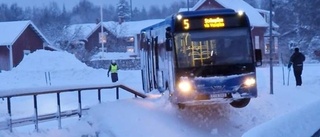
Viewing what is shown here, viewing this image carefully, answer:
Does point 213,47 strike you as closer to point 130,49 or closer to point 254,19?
point 254,19

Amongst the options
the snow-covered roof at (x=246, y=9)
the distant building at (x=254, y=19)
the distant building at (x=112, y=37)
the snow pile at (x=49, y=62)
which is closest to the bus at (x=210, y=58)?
the snow pile at (x=49, y=62)

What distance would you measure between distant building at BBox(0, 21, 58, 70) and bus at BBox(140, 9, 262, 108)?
41364 millimetres

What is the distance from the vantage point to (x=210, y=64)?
14609mm

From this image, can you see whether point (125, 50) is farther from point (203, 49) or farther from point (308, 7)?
point (203, 49)

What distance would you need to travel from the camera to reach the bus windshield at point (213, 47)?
14.7 m

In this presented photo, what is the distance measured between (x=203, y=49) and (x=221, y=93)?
4.08 feet

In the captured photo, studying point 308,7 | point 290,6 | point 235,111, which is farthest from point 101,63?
point 235,111

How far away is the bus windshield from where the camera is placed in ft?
48.1

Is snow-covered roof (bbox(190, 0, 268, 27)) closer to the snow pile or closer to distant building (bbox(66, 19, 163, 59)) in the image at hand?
distant building (bbox(66, 19, 163, 59))

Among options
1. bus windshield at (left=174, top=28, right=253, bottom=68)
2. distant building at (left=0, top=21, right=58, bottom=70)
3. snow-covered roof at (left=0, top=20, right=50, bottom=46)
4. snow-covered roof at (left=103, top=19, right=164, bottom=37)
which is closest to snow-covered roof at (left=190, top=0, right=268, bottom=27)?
snow-covered roof at (left=103, top=19, right=164, bottom=37)

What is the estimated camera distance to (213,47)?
48.4 ft

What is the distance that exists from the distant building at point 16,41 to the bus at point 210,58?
136ft

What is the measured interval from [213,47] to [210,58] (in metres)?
0.30

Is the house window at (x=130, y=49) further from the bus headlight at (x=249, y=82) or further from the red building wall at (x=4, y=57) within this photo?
the bus headlight at (x=249, y=82)
